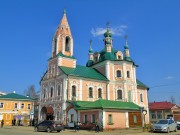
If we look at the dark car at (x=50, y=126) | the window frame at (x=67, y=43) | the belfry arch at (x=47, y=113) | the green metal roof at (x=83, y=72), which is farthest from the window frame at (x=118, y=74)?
the dark car at (x=50, y=126)

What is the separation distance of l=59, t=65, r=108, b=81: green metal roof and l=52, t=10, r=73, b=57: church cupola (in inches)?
122

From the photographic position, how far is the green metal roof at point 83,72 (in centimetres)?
3806

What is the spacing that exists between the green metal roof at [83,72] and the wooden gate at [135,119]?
10244 mm

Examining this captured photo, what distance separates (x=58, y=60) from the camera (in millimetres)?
39594

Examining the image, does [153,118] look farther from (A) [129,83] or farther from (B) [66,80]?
(B) [66,80]

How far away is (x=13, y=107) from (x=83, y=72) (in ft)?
76.5

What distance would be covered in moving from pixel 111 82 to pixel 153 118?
90.4ft

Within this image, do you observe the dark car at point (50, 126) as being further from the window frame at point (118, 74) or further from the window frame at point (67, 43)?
the window frame at point (118, 74)

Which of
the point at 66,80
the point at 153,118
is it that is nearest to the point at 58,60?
the point at 66,80

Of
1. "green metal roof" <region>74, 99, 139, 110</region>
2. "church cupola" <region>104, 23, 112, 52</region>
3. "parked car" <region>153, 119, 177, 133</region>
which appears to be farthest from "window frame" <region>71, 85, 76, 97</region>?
"parked car" <region>153, 119, 177, 133</region>

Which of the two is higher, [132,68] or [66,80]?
[132,68]

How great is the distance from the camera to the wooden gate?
32259 millimetres

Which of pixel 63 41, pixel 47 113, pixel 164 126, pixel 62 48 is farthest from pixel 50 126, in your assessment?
pixel 63 41

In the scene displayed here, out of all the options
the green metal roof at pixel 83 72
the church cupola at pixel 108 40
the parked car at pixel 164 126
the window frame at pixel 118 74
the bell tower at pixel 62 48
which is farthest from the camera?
the church cupola at pixel 108 40
